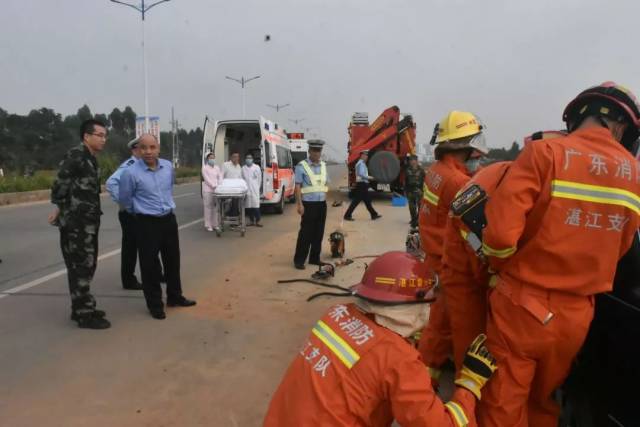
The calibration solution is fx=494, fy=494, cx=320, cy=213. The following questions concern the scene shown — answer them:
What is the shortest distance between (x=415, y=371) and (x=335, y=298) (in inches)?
161

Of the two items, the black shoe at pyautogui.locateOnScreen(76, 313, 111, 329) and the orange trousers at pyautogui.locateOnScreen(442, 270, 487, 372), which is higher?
the orange trousers at pyautogui.locateOnScreen(442, 270, 487, 372)

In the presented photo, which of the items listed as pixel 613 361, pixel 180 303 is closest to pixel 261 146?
pixel 180 303

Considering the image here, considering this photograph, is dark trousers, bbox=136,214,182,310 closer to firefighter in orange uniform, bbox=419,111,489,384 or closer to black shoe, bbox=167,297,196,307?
black shoe, bbox=167,297,196,307

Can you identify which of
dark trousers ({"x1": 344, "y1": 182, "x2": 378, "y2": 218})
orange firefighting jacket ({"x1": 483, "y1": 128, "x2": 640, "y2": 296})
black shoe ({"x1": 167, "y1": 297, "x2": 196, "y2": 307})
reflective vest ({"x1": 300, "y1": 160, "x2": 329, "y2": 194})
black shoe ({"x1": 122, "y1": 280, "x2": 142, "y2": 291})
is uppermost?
orange firefighting jacket ({"x1": 483, "y1": 128, "x2": 640, "y2": 296})

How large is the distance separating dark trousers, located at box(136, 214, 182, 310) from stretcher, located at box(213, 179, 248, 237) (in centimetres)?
420

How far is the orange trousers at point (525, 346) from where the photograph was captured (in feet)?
6.72

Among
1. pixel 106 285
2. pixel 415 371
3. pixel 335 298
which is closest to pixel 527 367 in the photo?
pixel 415 371

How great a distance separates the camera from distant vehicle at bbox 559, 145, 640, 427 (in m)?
1.90

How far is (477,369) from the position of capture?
2.07 m

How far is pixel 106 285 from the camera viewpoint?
6238 millimetres

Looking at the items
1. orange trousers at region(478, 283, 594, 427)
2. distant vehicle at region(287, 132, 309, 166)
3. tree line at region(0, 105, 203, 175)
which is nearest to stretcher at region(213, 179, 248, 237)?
orange trousers at region(478, 283, 594, 427)

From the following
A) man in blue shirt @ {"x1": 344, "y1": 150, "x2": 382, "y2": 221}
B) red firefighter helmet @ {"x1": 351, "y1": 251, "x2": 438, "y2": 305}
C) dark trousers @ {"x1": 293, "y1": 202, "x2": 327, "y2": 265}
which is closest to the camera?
red firefighter helmet @ {"x1": 351, "y1": 251, "x2": 438, "y2": 305}

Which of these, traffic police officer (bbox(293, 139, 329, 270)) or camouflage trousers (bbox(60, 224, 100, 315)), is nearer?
camouflage trousers (bbox(60, 224, 100, 315))

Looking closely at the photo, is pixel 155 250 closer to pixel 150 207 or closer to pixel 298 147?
pixel 150 207
